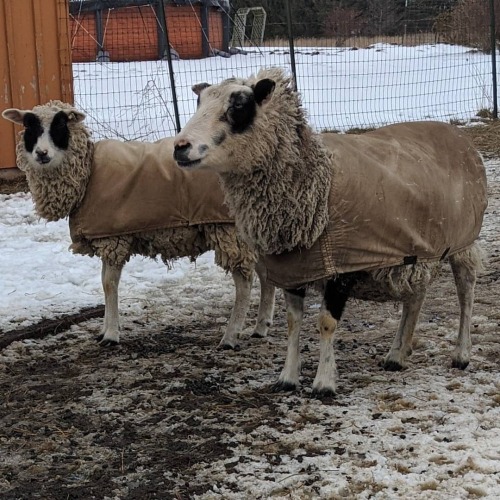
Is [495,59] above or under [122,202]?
above

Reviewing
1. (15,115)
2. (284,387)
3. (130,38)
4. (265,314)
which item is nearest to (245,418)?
(284,387)

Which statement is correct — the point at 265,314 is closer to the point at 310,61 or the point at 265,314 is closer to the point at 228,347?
the point at 228,347

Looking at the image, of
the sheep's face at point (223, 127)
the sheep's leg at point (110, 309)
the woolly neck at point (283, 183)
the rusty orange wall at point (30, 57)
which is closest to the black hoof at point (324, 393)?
the woolly neck at point (283, 183)

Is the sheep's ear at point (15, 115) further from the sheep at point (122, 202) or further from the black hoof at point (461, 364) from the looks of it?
the black hoof at point (461, 364)

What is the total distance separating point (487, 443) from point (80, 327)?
10.8 ft

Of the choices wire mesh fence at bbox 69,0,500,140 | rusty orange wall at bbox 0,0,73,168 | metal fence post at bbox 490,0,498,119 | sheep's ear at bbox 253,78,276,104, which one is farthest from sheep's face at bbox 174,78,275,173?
metal fence post at bbox 490,0,498,119

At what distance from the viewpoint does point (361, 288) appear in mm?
4492

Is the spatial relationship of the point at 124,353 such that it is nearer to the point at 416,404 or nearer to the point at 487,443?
the point at 416,404

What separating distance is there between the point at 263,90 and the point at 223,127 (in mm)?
289

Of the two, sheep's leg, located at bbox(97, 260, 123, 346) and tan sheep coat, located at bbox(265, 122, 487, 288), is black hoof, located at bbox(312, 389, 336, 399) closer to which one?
tan sheep coat, located at bbox(265, 122, 487, 288)

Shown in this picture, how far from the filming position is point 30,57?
32.7 ft

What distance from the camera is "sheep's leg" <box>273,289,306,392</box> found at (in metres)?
4.55

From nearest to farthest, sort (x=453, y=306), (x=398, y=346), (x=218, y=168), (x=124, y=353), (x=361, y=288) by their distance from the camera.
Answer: (x=218, y=168), (x=361, y=288), (x=398, y=346), (x=124, y=353), (x=453, y=306)

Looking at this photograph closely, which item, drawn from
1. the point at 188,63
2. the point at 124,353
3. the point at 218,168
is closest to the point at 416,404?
the point at 218,168
